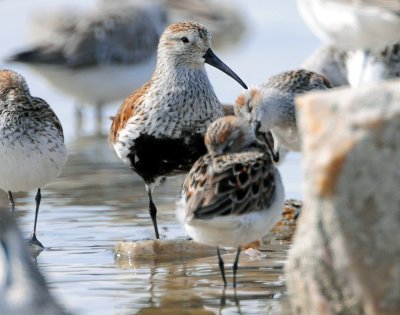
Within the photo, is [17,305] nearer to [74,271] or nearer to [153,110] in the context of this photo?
[74,271]

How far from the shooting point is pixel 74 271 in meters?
7.78

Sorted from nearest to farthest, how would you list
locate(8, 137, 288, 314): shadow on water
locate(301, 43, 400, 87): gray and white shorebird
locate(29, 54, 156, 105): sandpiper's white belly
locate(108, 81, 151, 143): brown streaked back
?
locate(8, 137, 288, 314): shadow on water, locate(108, 81, 151, 143): brown streaked back, locate(301, 43, 400, 87): gray and white shorebird, locate(29, 54, 156, 105): sandpiper's white belly

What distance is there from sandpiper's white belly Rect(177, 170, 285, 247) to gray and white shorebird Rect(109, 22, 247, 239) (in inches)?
65.6

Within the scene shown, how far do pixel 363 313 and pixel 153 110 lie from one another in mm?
3538

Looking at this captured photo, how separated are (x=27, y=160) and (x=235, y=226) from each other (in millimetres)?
2322

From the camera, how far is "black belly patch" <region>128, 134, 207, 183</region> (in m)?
8.50

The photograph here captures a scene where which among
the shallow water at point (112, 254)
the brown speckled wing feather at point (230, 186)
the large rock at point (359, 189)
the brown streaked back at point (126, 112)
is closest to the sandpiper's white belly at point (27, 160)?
the shallow water at point (112, 254)

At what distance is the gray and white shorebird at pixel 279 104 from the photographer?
9328 millimetres

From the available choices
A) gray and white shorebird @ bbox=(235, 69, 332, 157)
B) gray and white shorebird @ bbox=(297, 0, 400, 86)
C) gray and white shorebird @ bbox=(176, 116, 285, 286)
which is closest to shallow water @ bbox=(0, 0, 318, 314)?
gray and white shorebird @ bbox=(176, 116, 285, 286)

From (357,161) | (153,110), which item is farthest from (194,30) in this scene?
(357,161)

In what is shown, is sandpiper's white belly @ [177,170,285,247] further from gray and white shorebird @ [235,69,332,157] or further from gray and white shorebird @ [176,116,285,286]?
gray and white shorebird @ [235,69,332,157]

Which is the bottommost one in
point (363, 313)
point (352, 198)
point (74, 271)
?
point (74, 271)

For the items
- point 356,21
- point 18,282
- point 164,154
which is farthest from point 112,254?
point 356,21

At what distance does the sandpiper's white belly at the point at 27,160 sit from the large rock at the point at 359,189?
135 inches
